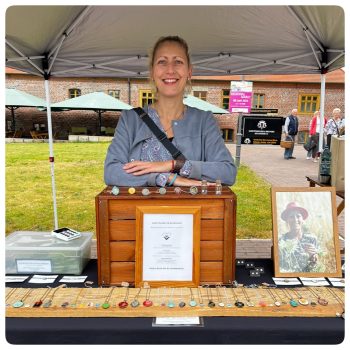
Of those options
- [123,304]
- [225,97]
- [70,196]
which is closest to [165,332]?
[123,304]

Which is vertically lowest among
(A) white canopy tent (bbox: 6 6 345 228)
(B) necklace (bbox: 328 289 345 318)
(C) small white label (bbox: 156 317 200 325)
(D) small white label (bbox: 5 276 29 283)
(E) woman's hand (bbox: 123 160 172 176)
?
(C) small white label (bbox: 156 317 200 325)

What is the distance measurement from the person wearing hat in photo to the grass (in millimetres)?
3086

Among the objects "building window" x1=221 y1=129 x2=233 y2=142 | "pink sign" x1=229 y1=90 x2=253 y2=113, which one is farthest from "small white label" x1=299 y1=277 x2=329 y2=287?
"building window" x1=221 y1=129 x2=233 y2=142

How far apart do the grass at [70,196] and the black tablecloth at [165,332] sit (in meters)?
3.36

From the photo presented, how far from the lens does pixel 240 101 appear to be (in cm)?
715

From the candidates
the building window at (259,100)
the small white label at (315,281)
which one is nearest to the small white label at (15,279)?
the small white label at (315,281)

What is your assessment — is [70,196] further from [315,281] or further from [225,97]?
[225,97]

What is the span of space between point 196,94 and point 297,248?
20.3 m

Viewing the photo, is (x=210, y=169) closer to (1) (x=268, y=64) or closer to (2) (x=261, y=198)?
(1) (x=268, y=64)

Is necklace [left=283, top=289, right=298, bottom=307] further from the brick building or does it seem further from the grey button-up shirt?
the brick building

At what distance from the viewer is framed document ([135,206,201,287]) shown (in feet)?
3.82

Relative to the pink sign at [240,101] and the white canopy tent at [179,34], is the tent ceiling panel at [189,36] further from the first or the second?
the pink sign at [240,101]

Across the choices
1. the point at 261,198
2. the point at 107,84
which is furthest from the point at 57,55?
the point at 107,84

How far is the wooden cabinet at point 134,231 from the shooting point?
117 centimetres
